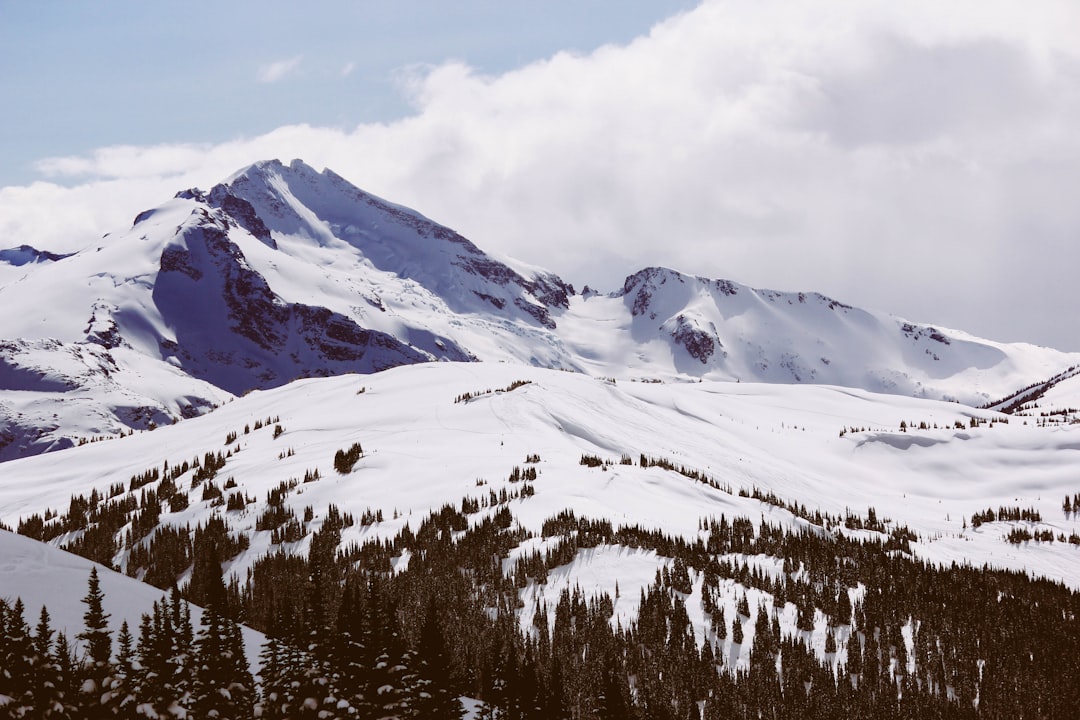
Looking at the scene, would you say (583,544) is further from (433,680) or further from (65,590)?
(65,590)

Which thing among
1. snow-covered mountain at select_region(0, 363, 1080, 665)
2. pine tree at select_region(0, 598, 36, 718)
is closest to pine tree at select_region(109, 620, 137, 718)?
pine tree at select_region(0, 598, 36, 718)

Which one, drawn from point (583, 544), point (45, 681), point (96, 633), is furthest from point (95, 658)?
point (583, 544)

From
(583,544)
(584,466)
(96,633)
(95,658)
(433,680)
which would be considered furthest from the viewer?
(584,466)

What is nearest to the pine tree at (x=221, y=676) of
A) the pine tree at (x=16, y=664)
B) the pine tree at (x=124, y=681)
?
the pine tree at (x=124, y=681)

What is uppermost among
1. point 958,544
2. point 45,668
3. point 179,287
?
point 179,287

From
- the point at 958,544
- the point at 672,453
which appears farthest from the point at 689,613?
the point at 672,453

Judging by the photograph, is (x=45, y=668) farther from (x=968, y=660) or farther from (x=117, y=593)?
(x=968, y=660)

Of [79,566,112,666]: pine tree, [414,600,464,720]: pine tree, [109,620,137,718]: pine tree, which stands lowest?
[414,600,464,720]: pine tree

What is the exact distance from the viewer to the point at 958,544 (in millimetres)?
22688

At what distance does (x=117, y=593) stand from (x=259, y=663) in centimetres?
262

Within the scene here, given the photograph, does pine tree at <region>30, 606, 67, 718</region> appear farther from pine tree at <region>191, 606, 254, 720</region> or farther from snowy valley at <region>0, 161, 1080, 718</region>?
pine tree at <region>191, 606, 254, 720</region>

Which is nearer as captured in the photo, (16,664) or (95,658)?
(16,664)

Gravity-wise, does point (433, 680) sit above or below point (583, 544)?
below

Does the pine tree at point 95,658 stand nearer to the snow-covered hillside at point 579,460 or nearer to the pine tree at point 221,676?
the pine tree at point 221,676
